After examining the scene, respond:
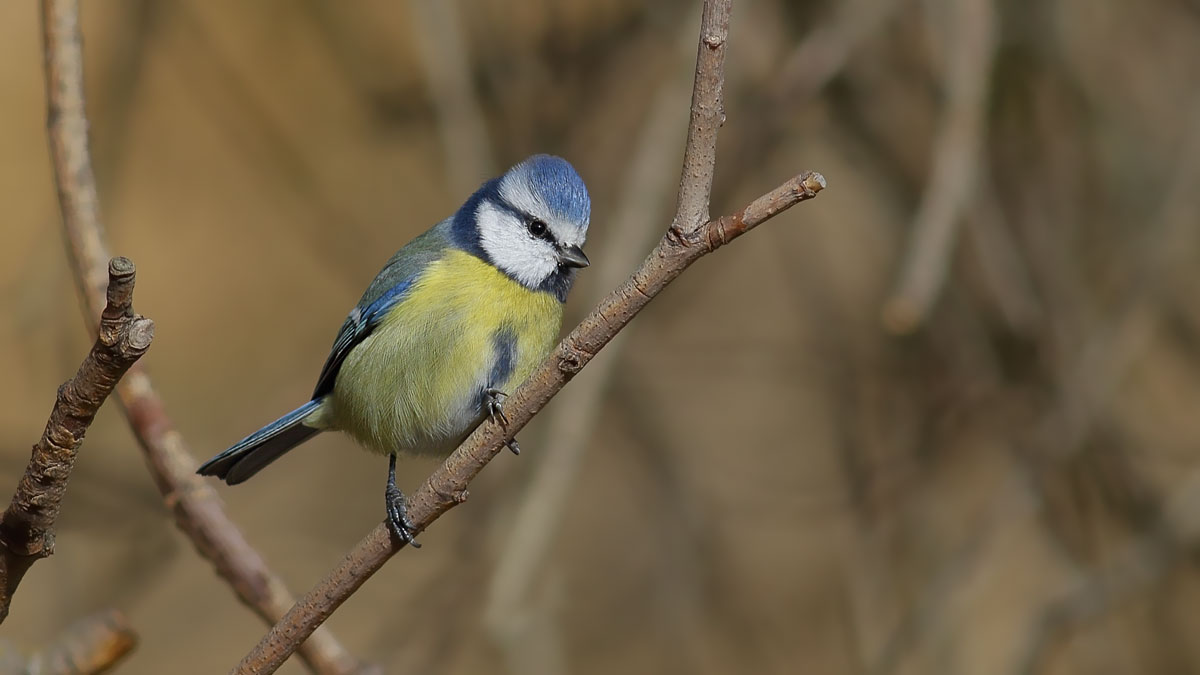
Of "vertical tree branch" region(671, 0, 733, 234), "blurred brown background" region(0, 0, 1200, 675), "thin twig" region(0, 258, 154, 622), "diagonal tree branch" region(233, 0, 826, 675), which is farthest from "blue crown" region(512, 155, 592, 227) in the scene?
"thin twig" region(0, 258, 154, 622)

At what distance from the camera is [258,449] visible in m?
2.26

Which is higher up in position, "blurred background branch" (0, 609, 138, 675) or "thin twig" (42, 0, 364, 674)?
"thin twig" (42, 0, 364, 674)

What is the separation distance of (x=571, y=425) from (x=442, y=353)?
1.78 feet

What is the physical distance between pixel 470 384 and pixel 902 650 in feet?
4.89

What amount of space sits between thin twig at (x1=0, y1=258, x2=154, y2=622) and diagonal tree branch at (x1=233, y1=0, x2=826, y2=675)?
275 mm

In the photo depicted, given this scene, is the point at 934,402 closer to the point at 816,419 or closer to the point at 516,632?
the point at 816,419

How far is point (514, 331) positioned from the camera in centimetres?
212

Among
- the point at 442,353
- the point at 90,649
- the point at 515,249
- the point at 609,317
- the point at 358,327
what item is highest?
the point at 358,327

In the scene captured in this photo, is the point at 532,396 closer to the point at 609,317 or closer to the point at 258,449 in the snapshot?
the point at 609,317

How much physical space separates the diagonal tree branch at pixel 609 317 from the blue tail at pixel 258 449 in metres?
0.91

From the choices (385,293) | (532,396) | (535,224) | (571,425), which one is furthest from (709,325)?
(532,396)

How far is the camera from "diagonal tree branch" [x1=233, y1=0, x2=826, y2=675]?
1.06 m

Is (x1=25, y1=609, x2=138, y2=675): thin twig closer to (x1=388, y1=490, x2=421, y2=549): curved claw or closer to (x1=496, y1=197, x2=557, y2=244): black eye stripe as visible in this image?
(x1=388, y1=490, x2=421, y2=549): curved claw

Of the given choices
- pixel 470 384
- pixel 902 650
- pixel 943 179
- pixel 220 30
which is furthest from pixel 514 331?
pixel 220 30
